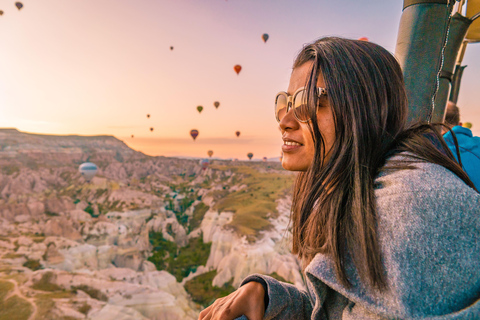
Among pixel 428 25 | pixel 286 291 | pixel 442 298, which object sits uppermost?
pixel 428 25

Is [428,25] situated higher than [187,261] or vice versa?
[428,25]

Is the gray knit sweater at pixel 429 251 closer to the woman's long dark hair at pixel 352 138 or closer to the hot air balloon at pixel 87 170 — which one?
the woman's long dark hair at pixel 352 138

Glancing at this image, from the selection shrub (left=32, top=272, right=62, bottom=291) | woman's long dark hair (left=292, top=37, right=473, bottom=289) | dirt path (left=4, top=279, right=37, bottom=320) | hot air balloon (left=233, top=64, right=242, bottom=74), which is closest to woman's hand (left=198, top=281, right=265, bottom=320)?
woman's long dark hair (left=292, top=37, right=473, bottom=289)

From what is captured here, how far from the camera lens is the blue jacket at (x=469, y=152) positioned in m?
0.76

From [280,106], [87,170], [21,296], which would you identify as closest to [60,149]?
[87,170]

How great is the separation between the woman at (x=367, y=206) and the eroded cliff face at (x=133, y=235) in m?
0.17

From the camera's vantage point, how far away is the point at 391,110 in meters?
0.53

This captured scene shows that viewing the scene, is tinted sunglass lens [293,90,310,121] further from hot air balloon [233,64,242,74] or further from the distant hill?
the distant hill

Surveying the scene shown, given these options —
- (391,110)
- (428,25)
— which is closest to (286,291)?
(391,110)

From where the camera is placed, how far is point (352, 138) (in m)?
0.51

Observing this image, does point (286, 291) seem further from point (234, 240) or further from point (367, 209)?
point (234, 240)

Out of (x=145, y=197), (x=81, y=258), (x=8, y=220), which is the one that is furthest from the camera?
(x=145, y=197)

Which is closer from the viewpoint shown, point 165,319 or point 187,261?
point 165,319

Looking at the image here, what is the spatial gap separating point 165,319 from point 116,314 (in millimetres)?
2458
